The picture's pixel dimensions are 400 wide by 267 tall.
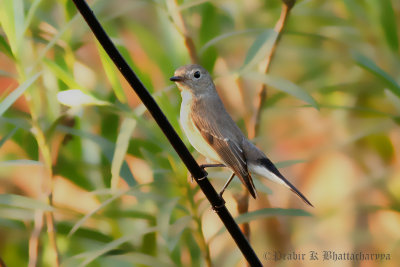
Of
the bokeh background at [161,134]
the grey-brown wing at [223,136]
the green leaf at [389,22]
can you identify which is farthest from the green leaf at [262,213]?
the green leaf at [389,22]

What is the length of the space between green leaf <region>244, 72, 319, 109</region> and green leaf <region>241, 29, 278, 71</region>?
0.04 m

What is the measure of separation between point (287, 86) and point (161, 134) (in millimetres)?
249

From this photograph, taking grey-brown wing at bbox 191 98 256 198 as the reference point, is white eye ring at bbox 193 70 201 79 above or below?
above

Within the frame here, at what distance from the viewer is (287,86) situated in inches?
36.9

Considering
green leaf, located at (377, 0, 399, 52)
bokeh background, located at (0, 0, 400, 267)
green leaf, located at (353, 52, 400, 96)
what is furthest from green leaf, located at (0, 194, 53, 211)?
green leaf, located at (377, 0, 399, 52)

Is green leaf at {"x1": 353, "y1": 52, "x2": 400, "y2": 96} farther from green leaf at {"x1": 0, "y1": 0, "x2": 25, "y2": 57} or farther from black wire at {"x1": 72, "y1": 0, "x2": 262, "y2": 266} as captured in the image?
green leaf at {"x1": 0, "y1": 0, "x2": 25, "y2": 57}

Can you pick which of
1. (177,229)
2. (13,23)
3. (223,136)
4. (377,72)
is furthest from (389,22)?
(13,23)

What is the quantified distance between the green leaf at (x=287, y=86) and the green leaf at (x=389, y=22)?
383 millimetres

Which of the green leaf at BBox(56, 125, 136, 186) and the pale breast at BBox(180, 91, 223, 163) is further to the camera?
the green leaf at BBox(56, 125, 136, 186)

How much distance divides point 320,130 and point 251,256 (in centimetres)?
110

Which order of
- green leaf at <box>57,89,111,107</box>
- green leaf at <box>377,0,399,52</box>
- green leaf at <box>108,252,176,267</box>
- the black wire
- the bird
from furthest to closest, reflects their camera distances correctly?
green leaf at <box>377,0,399,52</box>
green leaf at <box>108,252,176,267</box>
the bird
green leaf at <box>57,89,111,107</box>
the black wire

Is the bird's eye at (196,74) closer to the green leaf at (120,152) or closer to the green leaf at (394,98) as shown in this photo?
the green leaf at (120,152)

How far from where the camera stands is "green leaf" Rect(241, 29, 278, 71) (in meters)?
0.94

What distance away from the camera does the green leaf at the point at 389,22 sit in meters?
1.22
